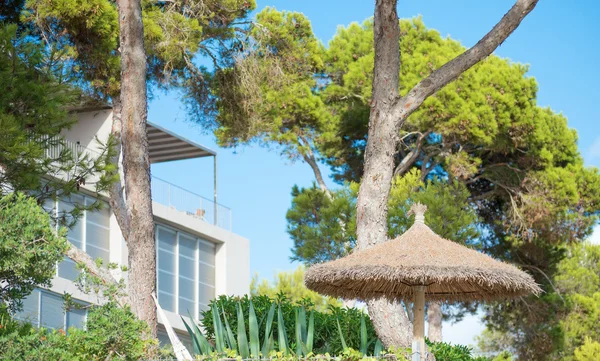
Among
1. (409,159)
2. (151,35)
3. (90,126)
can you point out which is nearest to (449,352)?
(151,35)

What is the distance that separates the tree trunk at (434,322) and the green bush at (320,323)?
1321 centimetres

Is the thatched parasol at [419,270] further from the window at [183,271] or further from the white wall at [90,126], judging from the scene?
the window at [183,271]

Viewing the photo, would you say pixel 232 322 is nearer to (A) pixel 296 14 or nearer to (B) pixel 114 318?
(B) pixel 114 318

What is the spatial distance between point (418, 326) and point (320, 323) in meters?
1.84

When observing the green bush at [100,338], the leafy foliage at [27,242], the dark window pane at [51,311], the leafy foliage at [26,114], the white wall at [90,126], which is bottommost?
the green bush at [100,338]

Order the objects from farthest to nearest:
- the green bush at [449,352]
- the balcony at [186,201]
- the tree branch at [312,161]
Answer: the tree branch at [312,161] < the balcony at [186,201] < the green bush at [449,352]

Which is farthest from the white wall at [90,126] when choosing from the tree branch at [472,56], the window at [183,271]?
the tree branch at [472,56]

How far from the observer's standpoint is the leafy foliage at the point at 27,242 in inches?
361

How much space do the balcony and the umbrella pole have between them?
49.1ft

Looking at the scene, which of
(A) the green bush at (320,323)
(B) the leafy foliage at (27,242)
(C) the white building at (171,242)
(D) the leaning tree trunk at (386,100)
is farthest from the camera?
(C) the white building at (171,242)

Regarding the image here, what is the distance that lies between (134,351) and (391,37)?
5.56m

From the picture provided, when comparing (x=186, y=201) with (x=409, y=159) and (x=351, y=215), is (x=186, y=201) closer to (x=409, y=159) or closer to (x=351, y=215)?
(x=351, y=215)

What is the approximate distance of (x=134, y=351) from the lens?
903cm

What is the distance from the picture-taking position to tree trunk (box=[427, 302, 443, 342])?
24.8m
